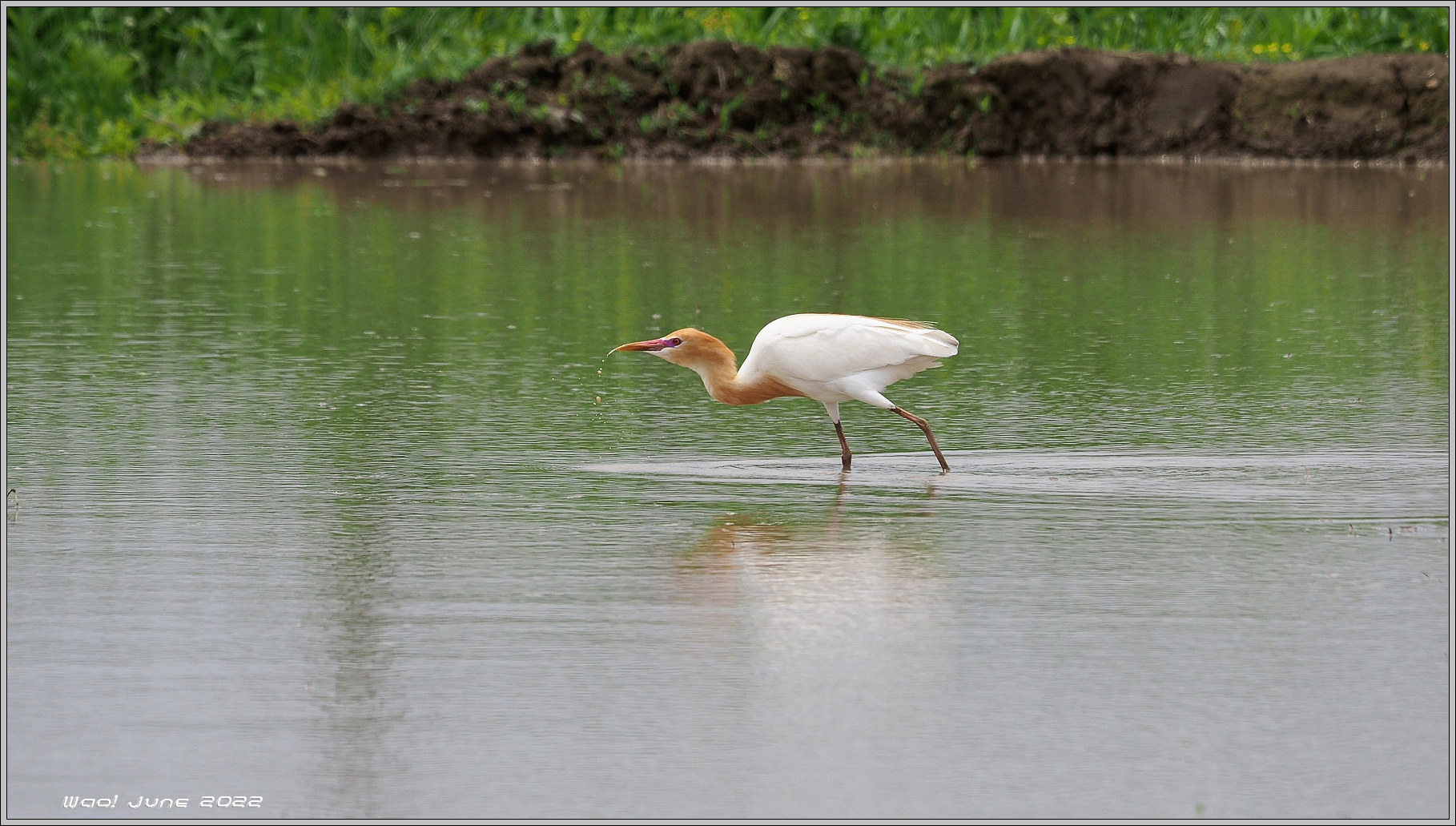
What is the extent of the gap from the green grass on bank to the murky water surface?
14.7m

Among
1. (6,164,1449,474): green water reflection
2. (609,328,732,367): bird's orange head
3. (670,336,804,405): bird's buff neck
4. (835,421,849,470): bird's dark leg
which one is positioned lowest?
(6,164,1449,474): green water reflection

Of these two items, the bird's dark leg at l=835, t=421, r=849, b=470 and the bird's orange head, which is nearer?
the bird's orange head

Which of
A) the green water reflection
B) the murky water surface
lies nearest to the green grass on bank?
the green water reflection

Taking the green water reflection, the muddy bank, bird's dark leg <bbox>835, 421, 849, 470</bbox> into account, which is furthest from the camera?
the muddy bank

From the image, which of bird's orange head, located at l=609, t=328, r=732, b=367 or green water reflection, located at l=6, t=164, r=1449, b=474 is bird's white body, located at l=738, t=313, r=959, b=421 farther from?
green water reflection, located at l=6, t=164, r=1449, b=474

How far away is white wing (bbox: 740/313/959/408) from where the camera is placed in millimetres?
8359

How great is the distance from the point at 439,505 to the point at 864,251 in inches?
373

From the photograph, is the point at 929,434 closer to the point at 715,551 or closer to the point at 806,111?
the point at 715,551

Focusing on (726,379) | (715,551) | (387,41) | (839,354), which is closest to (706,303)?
(726,379)

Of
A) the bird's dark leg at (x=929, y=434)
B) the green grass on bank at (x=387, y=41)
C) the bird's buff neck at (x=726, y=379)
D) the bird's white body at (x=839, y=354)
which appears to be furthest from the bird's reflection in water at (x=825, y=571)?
the green grass on bank at (x=387, y=41)

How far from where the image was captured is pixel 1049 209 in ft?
67.2

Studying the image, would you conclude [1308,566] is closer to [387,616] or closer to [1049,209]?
[387,616]

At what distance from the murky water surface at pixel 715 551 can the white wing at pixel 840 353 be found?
0.37 m

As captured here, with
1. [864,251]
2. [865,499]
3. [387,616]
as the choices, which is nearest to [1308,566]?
[865,499]
